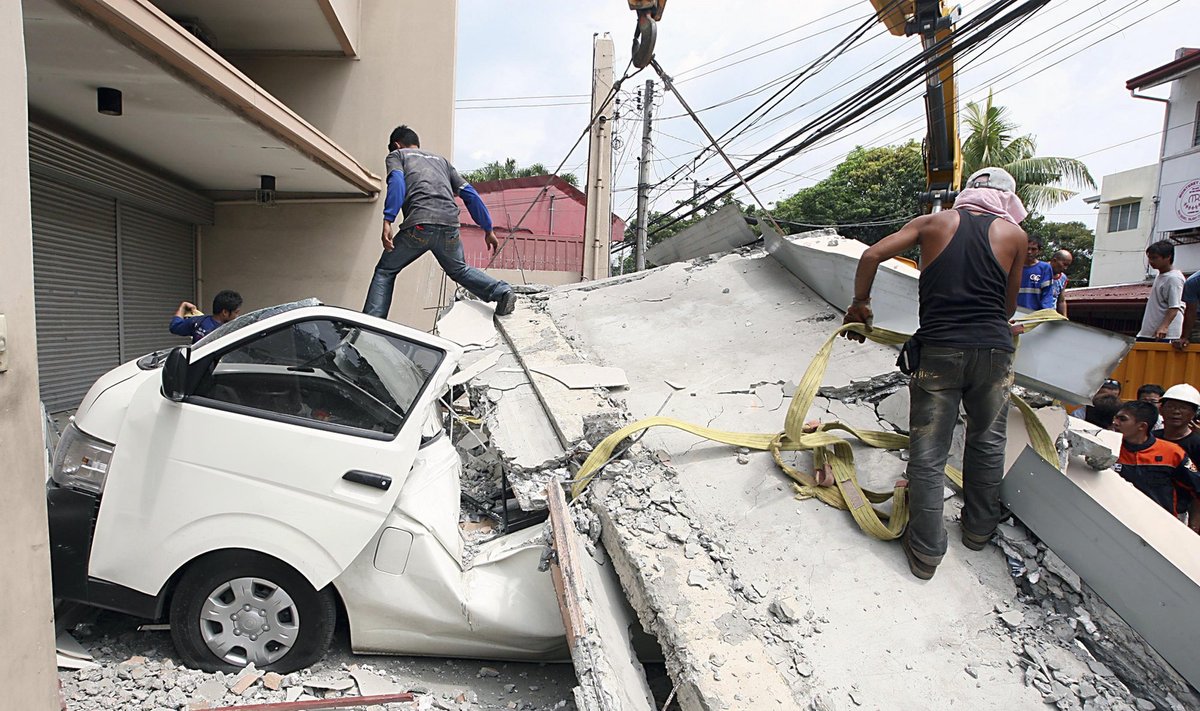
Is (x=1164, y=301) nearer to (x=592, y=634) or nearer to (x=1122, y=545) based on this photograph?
(x=1122, y=545)

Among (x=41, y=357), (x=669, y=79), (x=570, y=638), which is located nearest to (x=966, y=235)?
(x=570, y=638)

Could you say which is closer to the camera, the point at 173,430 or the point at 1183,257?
the point at 173,430

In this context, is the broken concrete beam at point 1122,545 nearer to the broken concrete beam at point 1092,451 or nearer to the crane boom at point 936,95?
the broken concrete beam at point 1092,451

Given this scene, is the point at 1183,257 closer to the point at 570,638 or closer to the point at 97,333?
the point at 570,638

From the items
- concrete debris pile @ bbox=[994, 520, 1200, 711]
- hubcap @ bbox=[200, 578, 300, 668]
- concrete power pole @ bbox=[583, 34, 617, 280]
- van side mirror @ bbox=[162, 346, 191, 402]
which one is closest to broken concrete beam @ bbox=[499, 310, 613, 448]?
hubcap @ bbox=[200, 578, 300, 668]

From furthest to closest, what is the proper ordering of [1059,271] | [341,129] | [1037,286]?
[341,129] → [1059,271] → [1037,286]

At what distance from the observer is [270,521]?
262 centimetres

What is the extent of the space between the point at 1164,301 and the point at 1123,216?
23.3m

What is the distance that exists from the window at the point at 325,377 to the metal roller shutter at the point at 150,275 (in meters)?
4.82

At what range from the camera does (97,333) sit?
6.02 metres

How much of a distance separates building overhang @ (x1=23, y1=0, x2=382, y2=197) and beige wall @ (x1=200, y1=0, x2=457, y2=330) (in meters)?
0.71

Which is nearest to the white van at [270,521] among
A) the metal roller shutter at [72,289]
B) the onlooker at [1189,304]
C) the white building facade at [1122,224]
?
the metal roller shutter at [72,289]

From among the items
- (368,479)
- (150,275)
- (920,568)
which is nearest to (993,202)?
(920,568)

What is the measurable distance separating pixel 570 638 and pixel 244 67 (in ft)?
27.9
